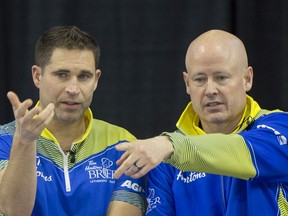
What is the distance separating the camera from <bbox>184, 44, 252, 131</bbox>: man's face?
127 inches

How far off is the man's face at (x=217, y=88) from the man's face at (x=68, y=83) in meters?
0.42

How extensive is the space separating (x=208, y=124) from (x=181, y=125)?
0.12 meters

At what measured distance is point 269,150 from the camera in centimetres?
297

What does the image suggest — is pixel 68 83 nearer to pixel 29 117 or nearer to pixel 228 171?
pixel 29 117

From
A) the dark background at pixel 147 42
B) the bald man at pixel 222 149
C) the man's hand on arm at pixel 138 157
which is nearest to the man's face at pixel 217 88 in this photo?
the bald man at pixel 222 149

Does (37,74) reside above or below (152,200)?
above

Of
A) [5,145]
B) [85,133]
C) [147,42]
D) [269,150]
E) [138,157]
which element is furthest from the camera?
[147,42]

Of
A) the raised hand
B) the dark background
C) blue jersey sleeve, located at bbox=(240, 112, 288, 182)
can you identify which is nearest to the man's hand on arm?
the raised hand

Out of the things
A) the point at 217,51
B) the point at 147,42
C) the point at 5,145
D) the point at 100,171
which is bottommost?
the point at 100,171

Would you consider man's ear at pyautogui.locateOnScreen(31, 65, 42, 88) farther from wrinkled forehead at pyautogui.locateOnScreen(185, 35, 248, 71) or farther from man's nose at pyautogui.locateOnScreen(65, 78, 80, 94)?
wrinkled forehead at pyautogui.locateOnScreen(185, 35, 248, 71)

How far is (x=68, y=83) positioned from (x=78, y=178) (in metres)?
0.37

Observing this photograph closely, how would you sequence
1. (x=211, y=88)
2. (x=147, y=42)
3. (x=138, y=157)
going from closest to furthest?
1. (x=138, y=157)
2. (x=211, y=88)
3. (x=147, y=42)

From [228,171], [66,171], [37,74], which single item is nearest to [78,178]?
[66,171]

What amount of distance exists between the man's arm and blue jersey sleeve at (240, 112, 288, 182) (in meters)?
0.71
